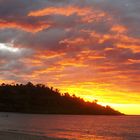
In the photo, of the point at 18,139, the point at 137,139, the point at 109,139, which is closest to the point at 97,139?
the point at 109,139

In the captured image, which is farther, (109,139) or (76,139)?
(109,139)

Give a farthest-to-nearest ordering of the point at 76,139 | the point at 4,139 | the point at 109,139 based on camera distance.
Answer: the point at 109,139, the point at 76,139, the point at 4,139

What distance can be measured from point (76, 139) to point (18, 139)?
1928cm

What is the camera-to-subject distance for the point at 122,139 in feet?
Answer: 293

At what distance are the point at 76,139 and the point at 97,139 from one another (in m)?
5.40

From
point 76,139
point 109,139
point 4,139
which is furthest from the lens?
point 109,139

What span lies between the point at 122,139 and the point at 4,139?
116 feet

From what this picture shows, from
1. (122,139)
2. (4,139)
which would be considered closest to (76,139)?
(122,139)

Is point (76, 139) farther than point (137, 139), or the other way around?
point (137, 139)

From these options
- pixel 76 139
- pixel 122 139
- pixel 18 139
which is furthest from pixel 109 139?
pixel 18 139

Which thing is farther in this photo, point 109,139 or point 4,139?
point 109,139

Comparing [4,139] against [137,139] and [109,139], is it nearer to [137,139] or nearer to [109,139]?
[109,139]

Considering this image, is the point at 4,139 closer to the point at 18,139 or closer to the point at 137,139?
the point at 18,139

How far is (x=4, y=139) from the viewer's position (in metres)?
63.7
